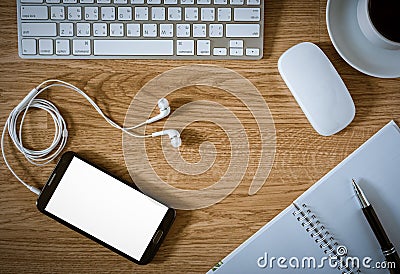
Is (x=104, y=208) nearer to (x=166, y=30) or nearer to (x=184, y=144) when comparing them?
(x=184, y=144)

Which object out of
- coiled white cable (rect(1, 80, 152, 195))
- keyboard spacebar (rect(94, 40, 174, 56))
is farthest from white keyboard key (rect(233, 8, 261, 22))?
coiled white cable (rect(1, 80, 152, 195))

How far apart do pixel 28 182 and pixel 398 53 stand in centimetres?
56

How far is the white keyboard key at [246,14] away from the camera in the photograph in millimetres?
784

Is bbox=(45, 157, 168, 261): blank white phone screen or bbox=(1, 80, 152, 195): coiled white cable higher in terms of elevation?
bbox=(1, 80, 152, 195): coiled white cable

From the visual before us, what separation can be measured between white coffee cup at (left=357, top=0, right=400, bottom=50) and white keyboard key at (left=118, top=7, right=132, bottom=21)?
323 millimetres

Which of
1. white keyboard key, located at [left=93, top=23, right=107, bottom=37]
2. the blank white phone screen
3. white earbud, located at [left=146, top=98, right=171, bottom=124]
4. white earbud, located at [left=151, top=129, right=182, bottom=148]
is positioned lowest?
the blank white phone screen

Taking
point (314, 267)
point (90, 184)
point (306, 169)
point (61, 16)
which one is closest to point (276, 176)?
point (306, 169)

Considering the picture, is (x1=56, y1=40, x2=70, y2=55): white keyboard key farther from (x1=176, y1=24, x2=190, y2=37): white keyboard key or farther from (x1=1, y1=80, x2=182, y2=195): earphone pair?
(x1=176, y1=24, x2=190, y2=37): white keyboard key

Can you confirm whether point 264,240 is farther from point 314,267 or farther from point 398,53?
point 398,53

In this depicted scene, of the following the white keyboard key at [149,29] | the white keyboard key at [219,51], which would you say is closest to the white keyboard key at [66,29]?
the white keyboard key at [149,29]

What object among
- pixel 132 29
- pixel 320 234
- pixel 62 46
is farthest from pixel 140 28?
pixel 320 234

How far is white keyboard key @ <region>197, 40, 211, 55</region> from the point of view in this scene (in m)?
0.78

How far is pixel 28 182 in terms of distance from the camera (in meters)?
0.80

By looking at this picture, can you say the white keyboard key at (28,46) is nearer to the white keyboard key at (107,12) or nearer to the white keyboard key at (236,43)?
the white keyboard key at (107,12)
